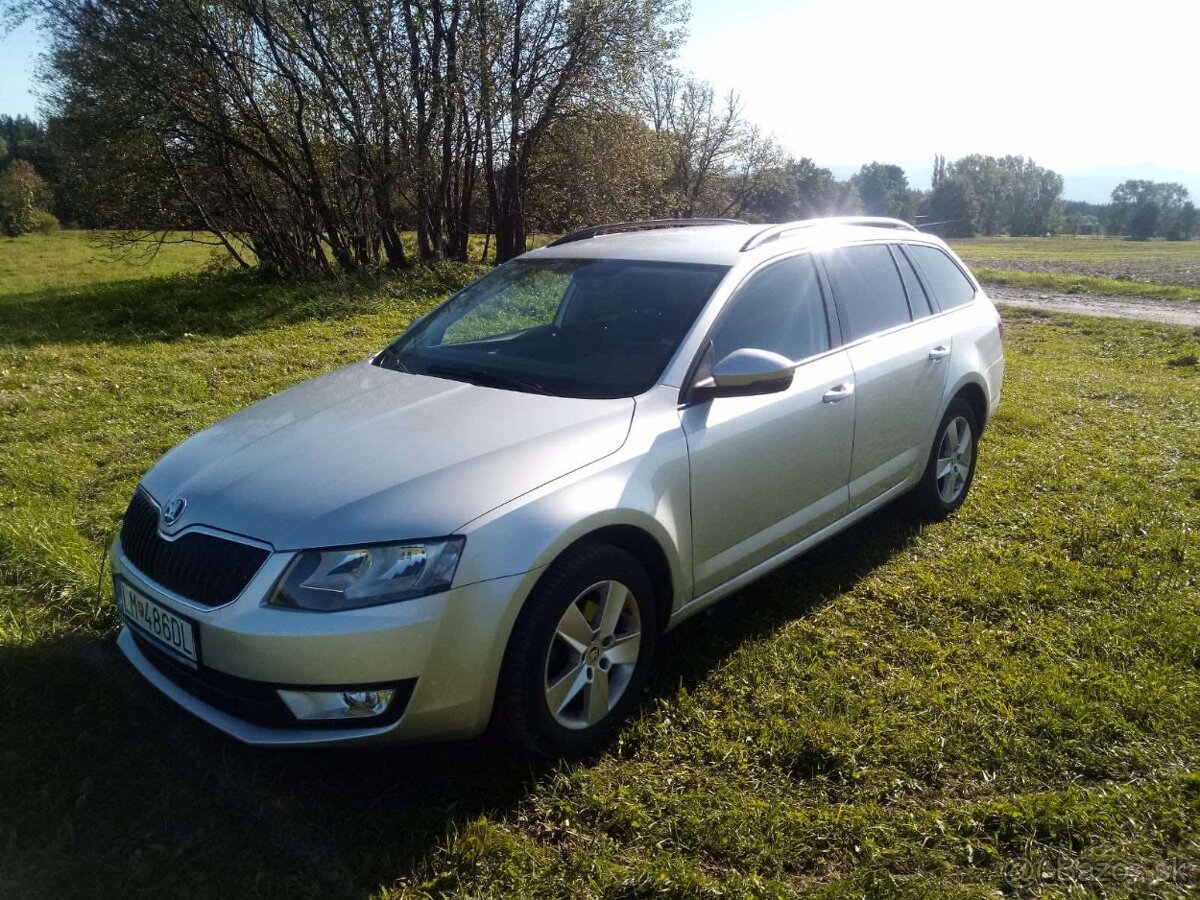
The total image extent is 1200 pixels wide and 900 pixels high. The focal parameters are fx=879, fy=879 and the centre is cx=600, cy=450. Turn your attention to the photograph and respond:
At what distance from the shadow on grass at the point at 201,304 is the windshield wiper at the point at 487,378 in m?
8.16

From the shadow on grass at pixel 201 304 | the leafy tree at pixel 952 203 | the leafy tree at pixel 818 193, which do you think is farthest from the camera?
the leafy tree at pixel 952 203

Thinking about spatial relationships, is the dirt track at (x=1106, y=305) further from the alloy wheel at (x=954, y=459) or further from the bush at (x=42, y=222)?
the bush at (x=42, y=222)

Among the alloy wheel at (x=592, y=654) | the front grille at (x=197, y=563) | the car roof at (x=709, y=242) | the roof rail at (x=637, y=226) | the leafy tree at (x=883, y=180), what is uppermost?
the leafy tree at (x=883, y=180)

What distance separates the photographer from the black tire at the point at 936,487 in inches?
187

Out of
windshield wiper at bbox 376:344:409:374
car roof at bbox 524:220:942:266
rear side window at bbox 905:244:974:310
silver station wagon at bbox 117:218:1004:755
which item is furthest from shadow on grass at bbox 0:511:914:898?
rear side window at bbox 905:244:974:310

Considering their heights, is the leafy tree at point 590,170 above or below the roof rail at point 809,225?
above

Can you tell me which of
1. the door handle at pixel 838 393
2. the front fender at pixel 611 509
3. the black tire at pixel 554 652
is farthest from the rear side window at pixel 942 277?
the black tire at pixel 554 652

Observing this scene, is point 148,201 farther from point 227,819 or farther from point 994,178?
point 994,178

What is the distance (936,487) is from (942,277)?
123cm

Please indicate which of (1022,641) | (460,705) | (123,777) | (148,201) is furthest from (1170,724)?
(148,201)

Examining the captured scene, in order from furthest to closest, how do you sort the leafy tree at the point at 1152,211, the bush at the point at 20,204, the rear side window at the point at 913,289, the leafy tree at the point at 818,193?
the leafy tree at the point at 1152,211 → the leafy tree at the point at 818,193 → the bush at the point at 20,204 → the rear side window at the point at 913,289

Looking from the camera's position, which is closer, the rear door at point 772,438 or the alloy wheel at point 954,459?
the rear door at point 772,438

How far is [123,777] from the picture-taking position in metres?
2.76

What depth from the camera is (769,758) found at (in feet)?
9.55
